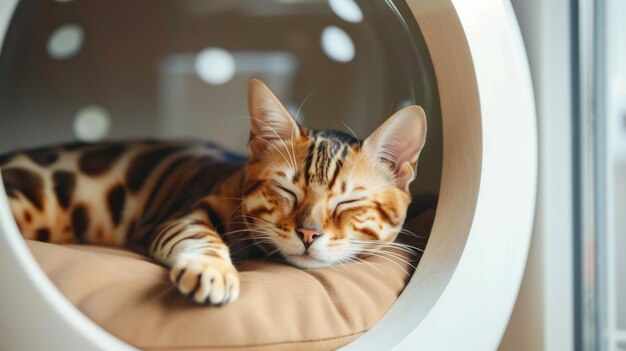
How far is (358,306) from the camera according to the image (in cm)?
81

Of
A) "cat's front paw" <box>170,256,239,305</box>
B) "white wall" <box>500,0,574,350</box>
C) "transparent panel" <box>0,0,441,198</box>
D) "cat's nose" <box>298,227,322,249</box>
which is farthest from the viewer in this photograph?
"transparent panel" <box>0,0,441,198</box>

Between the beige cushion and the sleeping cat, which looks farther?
the sleeping cat

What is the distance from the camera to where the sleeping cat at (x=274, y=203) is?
84cm

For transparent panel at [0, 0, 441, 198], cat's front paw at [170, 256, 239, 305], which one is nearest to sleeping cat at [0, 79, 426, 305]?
cat's front paw at [170, 256, 239, 305]

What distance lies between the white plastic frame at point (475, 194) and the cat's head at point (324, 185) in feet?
0.24

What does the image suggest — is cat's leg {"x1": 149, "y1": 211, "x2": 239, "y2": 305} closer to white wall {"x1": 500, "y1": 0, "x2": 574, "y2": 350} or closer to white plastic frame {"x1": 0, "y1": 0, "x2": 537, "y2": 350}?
white plastic frame {"x1": 0, "y1": 0, "x2": 537, "y2": 350}

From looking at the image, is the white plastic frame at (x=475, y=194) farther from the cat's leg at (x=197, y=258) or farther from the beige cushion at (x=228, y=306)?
the cat's leg at (x=197, y=258)

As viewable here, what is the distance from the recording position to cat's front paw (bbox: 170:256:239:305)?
2.36ft

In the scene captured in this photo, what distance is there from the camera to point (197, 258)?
0.77 m

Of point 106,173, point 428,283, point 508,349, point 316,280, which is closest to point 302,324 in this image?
point 316,280

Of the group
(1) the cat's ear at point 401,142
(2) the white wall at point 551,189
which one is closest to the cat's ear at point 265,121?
(1) the cat's ear at point 401,142

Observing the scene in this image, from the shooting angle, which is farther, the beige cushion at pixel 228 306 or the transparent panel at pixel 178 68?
the transparent panel at pixel 178 68

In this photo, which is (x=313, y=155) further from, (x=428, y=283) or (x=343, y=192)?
(x=428, y=283)

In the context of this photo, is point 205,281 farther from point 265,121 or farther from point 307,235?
point 265,121
